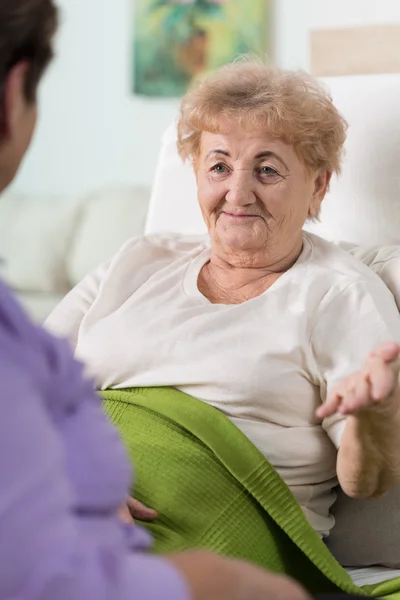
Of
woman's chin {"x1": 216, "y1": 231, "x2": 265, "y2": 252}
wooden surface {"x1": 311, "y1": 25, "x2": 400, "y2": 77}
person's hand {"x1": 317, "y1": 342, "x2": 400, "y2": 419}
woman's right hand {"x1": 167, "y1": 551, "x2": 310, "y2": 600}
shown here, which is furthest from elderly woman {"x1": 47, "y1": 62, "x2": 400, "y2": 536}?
wooden surface {"x1": 311, "y1": 25, "x2": 400, "y2": 77}

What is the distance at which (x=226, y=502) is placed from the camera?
141 centimetres

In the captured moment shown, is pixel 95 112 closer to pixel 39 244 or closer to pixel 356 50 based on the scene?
pixel 39 244

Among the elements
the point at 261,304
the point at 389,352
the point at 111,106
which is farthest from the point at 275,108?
the point at 111,106

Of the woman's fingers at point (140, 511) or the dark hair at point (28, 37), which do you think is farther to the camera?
the woman's fingers at point (140, 511)

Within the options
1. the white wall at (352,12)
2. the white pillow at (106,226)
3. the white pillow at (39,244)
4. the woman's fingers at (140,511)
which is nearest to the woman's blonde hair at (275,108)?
the woman's fingers at (140,511)

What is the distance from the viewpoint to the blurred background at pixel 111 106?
3.97 m

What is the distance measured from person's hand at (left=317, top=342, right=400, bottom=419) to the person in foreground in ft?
1.27

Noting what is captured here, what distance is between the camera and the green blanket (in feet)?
4.55

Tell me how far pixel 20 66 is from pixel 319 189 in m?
1.01

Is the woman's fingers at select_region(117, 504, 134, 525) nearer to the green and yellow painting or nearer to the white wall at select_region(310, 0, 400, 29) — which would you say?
the white wall at select_region(310, 0, 400, 29)

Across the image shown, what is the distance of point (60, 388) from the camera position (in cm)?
81

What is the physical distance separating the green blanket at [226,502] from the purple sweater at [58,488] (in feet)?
1.80

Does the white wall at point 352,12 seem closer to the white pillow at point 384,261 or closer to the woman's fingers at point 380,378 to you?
the white pillow at point 384,261

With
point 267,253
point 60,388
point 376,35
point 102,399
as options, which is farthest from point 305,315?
point 376,35
